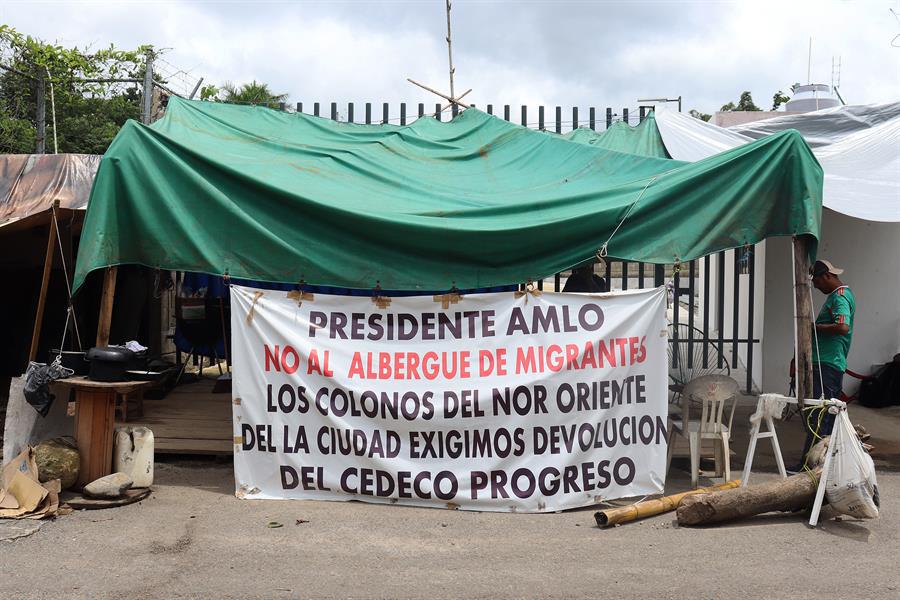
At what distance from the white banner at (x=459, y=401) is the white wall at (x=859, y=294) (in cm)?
529

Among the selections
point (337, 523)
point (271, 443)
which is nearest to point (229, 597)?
point (337, 523)

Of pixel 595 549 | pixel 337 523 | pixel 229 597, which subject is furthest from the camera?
pixel 337 523

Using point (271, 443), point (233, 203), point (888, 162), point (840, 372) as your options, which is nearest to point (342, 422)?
point (271, 443)

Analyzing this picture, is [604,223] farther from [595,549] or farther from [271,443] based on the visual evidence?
[271,443]

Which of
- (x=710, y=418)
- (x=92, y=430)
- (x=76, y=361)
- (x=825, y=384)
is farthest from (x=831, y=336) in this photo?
(x=76, y=361)

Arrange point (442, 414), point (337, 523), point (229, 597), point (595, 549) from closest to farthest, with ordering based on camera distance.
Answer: point (229, 597)
point (595, 549)
point (337, 523)
point (442, 414)

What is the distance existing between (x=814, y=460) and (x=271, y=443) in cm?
408

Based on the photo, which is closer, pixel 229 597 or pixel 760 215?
pixel 229 597

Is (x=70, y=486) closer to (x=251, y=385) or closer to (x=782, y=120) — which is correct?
(x=251, y=385)

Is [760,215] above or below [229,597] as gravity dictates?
above

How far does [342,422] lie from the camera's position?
20.7 ft

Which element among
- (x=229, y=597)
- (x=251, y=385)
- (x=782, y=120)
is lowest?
(x=229, y=597)

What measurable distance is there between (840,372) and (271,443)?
4858mm

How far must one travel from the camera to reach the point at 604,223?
21.2 feet
